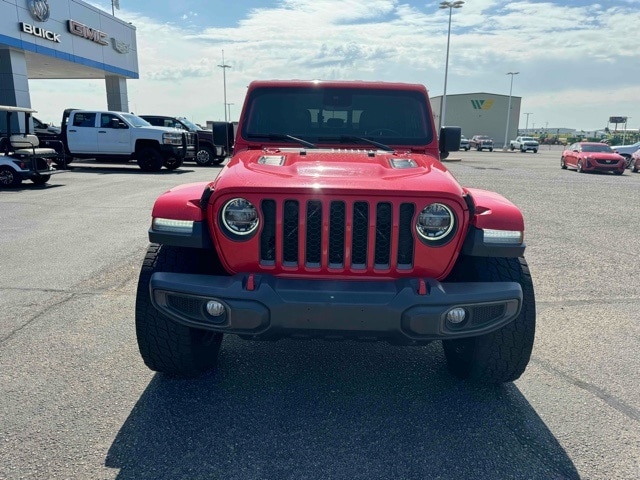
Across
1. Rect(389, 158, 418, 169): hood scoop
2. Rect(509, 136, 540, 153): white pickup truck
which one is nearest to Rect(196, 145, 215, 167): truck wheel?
Rect(389, 158, 418, 169): hood scoop

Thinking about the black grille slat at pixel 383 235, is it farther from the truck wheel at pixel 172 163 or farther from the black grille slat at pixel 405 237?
the truck wheel at pixel 172 163

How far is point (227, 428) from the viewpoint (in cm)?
259

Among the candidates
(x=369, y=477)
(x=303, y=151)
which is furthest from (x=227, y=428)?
(x=303, y=151)

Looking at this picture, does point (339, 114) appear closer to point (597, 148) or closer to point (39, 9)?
point (39, 9)

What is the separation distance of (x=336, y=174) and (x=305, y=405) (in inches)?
51.7

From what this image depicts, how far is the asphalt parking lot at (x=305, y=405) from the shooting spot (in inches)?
91.4

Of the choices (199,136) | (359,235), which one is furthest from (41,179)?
(359,235)

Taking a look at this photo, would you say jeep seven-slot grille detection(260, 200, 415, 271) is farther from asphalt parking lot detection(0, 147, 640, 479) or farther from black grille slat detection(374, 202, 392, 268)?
asphalt parking lot detection(0, 147, 640, 479)

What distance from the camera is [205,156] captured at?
19.9m

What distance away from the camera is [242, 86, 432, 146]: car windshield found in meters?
3.90

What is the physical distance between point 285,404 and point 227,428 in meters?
0.38

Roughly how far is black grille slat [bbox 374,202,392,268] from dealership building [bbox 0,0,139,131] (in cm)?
1258

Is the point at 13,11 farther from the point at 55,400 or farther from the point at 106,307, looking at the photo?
the point at 55,400

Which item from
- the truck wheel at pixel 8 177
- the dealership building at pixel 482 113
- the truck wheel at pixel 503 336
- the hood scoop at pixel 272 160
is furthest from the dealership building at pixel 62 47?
the dealership building at pixel 482 113
